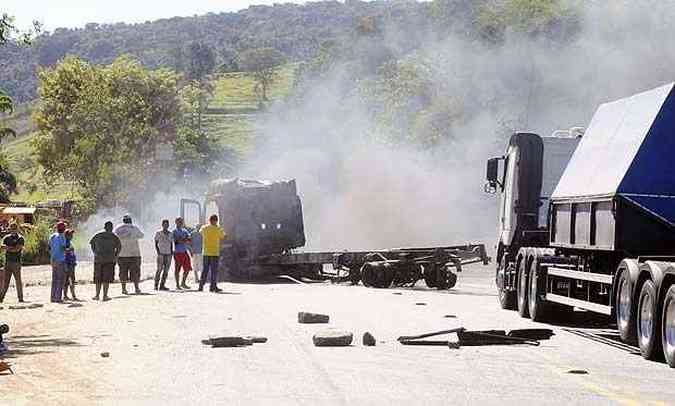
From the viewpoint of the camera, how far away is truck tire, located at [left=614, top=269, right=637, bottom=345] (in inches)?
589

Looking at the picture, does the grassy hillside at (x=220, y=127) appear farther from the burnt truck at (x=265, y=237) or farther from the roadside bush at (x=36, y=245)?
the burnt truck at (x=265, y=237)

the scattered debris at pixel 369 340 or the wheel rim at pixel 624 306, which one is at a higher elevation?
the wheel rim at pixel 624 306

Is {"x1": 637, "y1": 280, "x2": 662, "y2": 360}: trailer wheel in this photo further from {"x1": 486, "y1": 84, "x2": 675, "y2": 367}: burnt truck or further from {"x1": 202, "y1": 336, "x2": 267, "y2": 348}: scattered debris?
{"x1": 202, "y1": 336, "x2": 267, "y2": 348}: scattered debris

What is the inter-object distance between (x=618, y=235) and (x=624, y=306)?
3.74ft

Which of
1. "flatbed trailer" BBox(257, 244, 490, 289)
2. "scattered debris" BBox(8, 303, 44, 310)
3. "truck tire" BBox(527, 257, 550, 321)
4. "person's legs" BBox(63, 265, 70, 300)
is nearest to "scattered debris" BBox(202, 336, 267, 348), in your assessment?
"truck tire" BBox(527, 257, 550, 321)

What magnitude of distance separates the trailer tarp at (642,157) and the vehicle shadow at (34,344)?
7118 millimetres

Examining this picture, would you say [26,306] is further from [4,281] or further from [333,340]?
[333,340]

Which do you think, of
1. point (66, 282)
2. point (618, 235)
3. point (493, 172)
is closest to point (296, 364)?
point (618, 235)

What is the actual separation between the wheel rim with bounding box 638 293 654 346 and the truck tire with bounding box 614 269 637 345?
0.19 m

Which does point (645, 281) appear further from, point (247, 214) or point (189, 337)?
point (247, 214)

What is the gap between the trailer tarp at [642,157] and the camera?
16.2 m

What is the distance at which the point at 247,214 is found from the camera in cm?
3612

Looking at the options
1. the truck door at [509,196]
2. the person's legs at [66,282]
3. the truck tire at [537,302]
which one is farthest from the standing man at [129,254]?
the truck tire at [537,302]

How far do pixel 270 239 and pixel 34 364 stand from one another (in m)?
22.0
